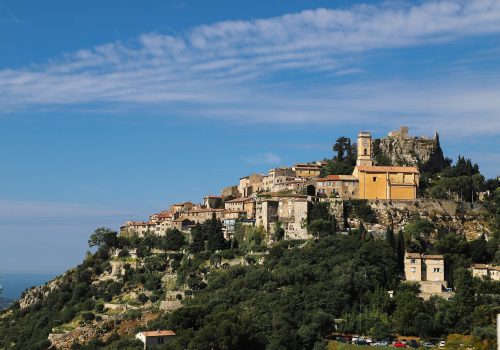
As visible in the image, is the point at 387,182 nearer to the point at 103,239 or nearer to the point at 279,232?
the point at 279,232

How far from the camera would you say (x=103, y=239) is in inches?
3479

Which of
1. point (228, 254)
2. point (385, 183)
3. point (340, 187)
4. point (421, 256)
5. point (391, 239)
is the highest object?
point (385, 183)

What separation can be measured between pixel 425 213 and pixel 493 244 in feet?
28.9

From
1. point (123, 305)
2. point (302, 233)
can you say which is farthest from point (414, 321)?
point (123, 305)

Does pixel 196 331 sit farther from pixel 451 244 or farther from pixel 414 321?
pixel 451 244

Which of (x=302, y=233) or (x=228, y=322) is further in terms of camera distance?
(x=302, y=233)

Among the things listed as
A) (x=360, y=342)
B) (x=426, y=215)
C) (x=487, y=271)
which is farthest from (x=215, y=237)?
(x=360, y=342)

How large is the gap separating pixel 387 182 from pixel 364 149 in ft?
25.6

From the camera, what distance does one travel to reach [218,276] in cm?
6856

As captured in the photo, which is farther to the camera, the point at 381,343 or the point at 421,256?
the point at 421,256

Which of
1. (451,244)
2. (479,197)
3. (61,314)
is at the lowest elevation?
(61,314)

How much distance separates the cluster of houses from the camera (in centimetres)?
7250

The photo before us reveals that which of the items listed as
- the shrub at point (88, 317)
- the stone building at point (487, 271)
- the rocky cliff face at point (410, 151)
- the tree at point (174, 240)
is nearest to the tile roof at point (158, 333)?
the shrub at point (88, 317)

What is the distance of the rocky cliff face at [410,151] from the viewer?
8681cm
